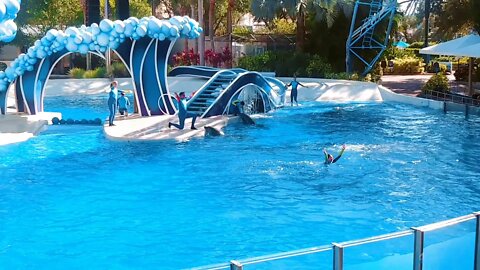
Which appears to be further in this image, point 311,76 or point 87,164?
point 311,76

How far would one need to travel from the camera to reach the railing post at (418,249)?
5.68 m

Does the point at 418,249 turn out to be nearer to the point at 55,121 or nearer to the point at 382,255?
the point at 382,255

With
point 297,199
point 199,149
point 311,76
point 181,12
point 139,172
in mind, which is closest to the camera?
point 297,199

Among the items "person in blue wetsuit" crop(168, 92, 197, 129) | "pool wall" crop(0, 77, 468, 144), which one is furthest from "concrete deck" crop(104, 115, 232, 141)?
"pool wall" crop(0, 77, 468, 144)

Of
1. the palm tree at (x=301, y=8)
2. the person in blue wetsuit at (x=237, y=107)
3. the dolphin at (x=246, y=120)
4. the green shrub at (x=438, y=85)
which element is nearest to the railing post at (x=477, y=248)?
the dolphin at (x=246, y=120)

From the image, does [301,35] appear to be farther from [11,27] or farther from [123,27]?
[11,27]

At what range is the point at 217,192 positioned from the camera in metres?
12.7

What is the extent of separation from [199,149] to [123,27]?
507 cm

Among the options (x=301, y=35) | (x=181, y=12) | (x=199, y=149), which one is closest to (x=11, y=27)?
(x=199, y=149)

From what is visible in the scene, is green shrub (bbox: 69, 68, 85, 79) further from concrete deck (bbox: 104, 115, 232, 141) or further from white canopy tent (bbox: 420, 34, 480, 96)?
white canopy tent (bbox: 420, 34, 480, 96)

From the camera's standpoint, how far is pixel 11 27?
44.4ft

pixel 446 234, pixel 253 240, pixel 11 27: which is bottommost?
pixel 253 240

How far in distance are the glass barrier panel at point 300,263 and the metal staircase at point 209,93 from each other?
15.7 metres

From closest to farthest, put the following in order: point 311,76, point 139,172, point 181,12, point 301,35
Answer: point 139,172
point 311,76
point 301,35
point 181,12
